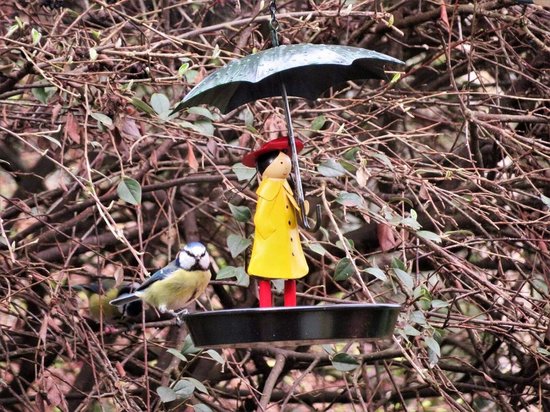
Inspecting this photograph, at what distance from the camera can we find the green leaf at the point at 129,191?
10.3 feet

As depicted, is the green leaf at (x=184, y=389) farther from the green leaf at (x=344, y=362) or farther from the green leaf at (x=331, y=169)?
the green leaf at (x=331, y=169)

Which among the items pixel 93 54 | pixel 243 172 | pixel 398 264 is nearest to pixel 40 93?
pixel 93 54

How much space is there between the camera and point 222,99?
8.54ft

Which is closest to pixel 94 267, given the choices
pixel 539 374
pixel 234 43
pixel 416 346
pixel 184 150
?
pixel 184 150

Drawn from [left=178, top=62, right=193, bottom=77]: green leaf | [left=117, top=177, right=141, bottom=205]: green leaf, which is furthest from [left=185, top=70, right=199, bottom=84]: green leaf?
[left=117, top=177, right=141, bottom=205]: green leaf

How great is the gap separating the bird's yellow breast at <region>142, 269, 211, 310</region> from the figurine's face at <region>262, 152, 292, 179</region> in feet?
3.31

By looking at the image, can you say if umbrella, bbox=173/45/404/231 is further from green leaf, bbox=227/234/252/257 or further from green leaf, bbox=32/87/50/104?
green leaf, bbox=32/87/50/104

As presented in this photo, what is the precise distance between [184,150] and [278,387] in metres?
1.02

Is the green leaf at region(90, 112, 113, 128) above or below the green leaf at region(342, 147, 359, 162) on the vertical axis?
above

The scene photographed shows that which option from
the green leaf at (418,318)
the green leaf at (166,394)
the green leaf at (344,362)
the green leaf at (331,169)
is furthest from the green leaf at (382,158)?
the green leaf at (166,394)

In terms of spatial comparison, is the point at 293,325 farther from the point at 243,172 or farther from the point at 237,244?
the point at 243,172

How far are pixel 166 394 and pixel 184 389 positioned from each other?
0.20 feet

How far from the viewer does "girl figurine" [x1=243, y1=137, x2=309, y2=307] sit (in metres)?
2.40

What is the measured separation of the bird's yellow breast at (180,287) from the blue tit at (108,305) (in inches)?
29.8
